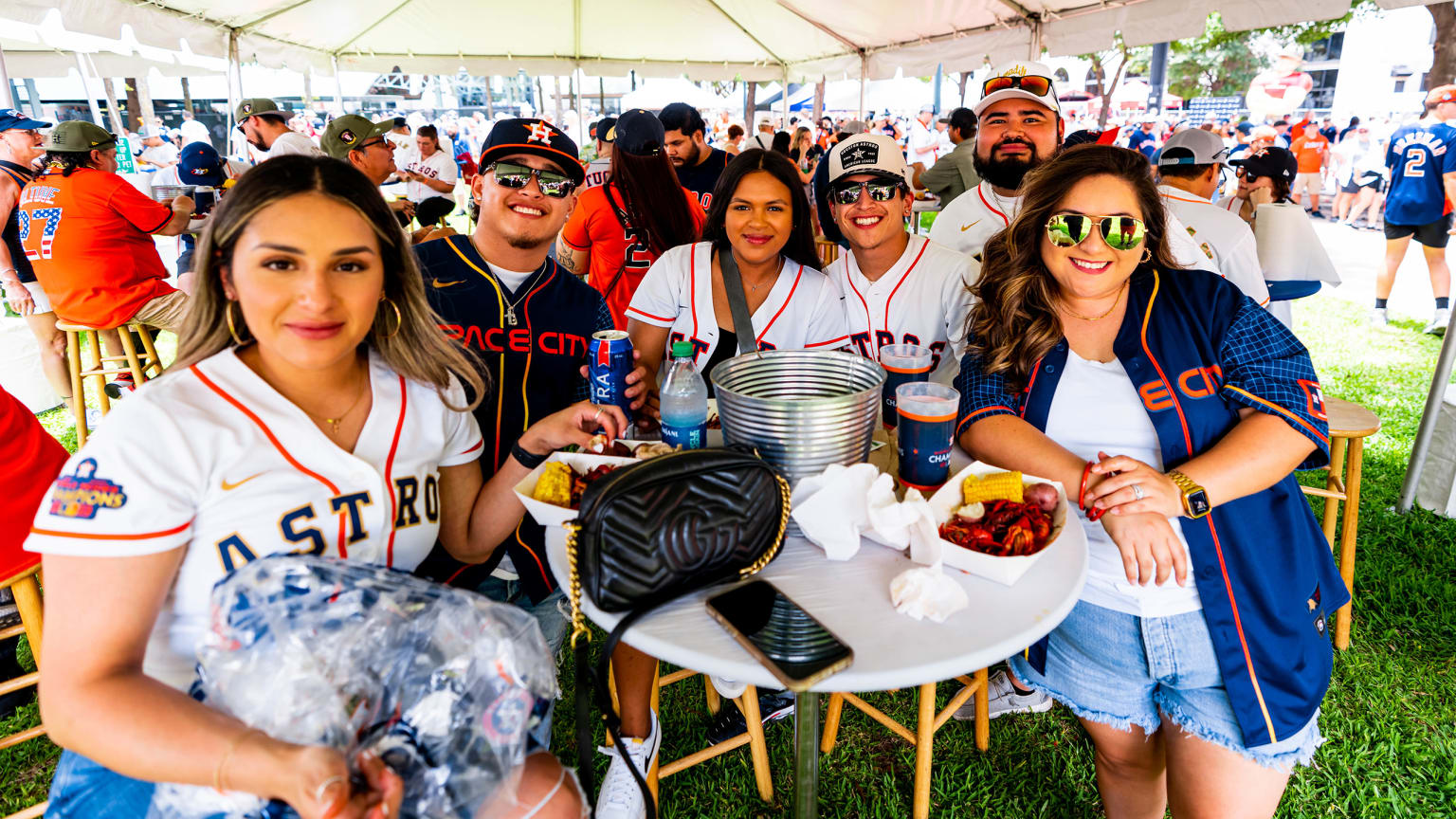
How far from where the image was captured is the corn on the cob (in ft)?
5.48

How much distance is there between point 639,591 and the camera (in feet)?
4.52

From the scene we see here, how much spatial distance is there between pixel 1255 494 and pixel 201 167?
7.61 meters

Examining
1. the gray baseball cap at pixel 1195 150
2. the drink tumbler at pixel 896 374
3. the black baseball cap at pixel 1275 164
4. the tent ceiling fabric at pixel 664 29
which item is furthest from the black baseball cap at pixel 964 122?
the drink tumbler at pixel 896 374

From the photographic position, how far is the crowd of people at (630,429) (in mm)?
1291

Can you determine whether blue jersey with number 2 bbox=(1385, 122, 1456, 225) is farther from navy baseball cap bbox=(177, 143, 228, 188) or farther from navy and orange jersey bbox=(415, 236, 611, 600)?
navy baseball cap bbox=(177, 143, 228, 188)

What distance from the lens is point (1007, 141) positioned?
3941 millimetres

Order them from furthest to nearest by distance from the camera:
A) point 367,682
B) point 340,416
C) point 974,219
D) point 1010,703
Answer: point 974,219 → point 1010,703 → point 340,416 → point 367,682

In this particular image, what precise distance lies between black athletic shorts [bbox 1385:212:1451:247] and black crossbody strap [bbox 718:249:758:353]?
8310 millimetres

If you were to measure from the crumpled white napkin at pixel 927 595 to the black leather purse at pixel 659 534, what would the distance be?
28 centimetres

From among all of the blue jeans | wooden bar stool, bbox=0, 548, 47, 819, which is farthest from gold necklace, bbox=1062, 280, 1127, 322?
wooden bar stool, bbox=0, 548, 47, 819

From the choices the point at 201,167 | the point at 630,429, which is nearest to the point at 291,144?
the point at 201,167

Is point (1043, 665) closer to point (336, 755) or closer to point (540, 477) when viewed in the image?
point (540, 477)

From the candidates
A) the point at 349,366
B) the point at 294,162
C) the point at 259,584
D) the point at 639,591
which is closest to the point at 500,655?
the point at 639,591

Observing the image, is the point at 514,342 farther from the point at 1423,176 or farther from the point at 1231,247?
the point at 1423,176
